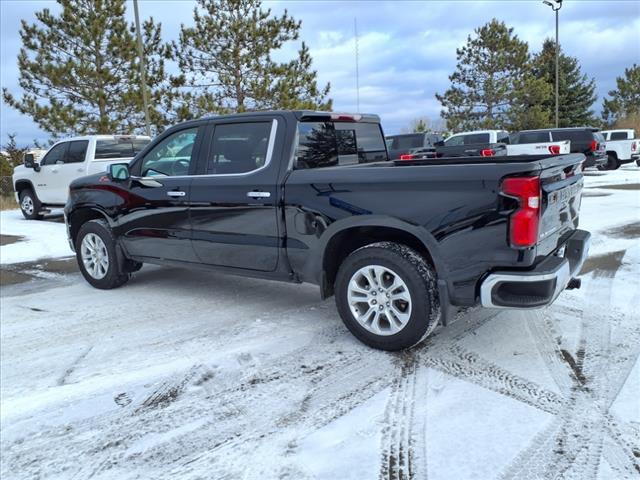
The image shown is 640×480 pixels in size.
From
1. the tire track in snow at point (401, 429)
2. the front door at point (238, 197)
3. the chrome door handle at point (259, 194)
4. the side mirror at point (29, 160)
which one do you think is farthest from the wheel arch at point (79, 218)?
the side mirror at point (29, 160)

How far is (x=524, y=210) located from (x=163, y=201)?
11.3ft

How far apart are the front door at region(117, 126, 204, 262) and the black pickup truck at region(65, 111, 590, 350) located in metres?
0.02

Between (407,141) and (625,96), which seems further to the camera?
(625,96)

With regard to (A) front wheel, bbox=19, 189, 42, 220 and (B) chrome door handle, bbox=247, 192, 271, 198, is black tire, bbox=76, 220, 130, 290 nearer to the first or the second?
(B) chrome door handle, bbox=247, 192, 271, 198

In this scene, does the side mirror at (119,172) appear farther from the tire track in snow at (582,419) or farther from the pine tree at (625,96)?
the pine tree at (625,96)

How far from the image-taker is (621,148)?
76.0 ft

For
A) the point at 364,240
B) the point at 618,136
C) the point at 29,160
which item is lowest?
the point at 364,240

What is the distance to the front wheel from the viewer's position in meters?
13.3

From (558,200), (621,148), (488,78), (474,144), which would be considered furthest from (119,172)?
(488,78)

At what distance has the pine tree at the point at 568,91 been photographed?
136 ft

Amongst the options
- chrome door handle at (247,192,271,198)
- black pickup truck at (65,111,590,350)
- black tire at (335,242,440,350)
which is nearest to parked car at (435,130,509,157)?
black pickup truck at (65,111,590,350)

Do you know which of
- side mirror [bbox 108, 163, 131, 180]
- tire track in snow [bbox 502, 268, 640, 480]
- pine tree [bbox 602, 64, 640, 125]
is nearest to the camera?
tire track in snow [bbox 502, 268, 640, 480]

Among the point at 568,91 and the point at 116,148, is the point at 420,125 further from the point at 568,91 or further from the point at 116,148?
the point at 116,148

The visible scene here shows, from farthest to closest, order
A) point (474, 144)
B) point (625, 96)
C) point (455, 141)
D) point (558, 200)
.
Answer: point (625, 96)
point (455, 141)
point (474, 144)
point (558, 200)
